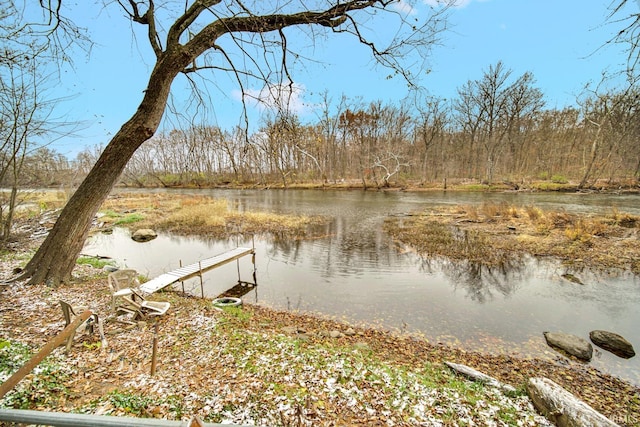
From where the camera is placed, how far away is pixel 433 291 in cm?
833

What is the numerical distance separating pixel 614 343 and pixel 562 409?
149 inches

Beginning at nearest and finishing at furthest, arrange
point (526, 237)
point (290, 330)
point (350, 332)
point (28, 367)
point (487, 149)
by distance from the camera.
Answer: point (28, 367) < point (290, 330) < point (350, 332) < point (526, 237) < point (487, 149)

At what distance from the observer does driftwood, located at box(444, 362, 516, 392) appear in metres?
4.07

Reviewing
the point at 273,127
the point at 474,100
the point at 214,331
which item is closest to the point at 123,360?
the point at 214,331

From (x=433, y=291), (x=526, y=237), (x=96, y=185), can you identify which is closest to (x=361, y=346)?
(x=433, y=291)

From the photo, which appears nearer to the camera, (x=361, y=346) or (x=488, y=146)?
(x=361, y=346)

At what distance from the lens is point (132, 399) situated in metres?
3.14

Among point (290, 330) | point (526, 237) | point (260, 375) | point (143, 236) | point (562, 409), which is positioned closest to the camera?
point (562, 409)

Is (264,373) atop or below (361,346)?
atop

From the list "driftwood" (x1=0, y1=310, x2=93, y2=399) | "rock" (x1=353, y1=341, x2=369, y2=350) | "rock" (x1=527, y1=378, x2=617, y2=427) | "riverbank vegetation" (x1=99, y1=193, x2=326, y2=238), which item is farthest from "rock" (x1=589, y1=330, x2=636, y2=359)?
"riverbank vegetation" (x1=99, y1=193, x2=326, y2=238)

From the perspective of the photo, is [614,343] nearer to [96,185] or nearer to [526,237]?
[526,237]

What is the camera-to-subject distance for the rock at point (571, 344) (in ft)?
17.3

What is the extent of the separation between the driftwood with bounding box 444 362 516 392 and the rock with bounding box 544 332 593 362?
2.38 meters

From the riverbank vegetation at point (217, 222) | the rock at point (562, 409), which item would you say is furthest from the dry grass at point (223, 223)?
the rock at point (562, 409)
